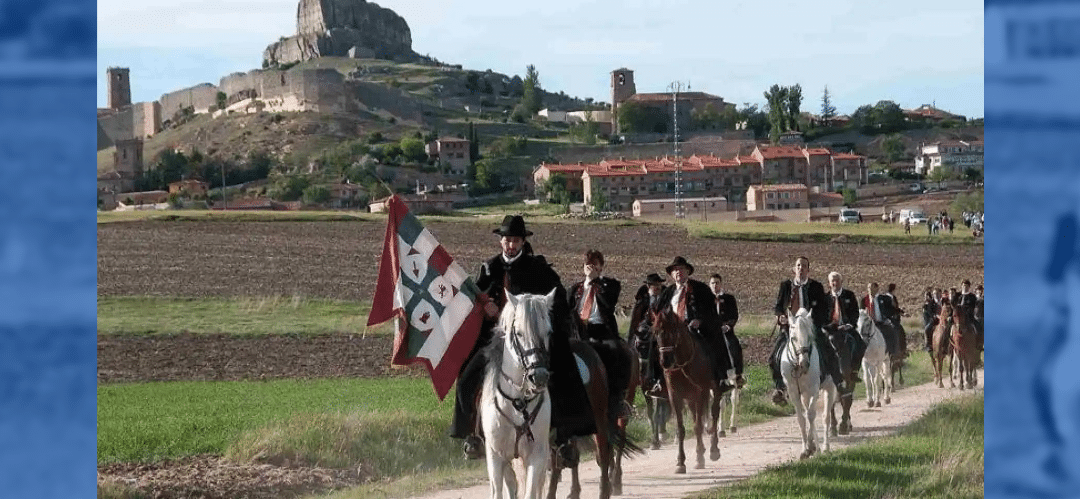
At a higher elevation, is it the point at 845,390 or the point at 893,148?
the point at 893,148

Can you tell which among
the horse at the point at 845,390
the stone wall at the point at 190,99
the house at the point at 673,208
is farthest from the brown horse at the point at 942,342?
the stone wall at the point at 190,99

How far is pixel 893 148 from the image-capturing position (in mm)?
150875

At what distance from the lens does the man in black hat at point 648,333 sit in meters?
14.7

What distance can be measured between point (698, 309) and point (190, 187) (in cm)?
10857

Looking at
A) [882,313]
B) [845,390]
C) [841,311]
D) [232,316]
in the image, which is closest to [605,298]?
[841,311]

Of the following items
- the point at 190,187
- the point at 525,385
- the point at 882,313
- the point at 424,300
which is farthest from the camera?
the point at 190,187

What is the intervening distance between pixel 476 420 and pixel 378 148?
129m

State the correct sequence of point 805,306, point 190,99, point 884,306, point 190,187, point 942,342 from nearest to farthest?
point 805,306 → point 884,306 → point 942,342 → point 190,187 → point 190,99

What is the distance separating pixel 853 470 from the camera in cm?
1323

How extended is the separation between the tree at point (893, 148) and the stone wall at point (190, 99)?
66.5 metres

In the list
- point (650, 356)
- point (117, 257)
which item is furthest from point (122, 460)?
point (117, 257)

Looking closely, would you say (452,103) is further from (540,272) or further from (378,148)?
(540,272)

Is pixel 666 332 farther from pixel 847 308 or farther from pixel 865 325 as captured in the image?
pixel 865 325

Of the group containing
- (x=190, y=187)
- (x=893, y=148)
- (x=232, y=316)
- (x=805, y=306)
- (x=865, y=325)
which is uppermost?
(x=893, y=148)
